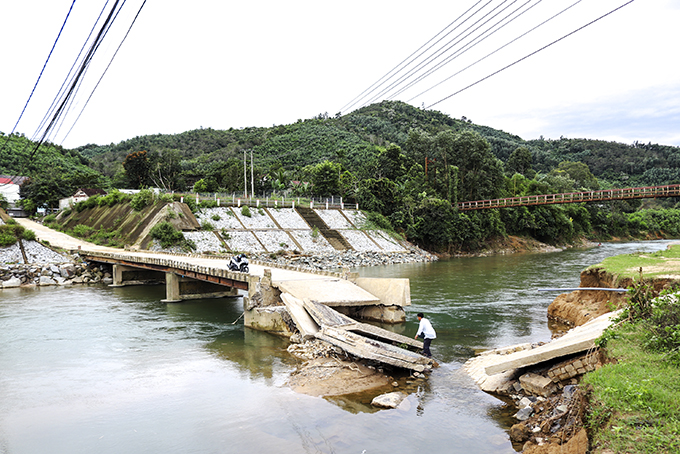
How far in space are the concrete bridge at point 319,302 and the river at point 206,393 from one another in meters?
0.99

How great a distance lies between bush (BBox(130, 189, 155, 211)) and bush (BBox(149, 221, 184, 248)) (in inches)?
306

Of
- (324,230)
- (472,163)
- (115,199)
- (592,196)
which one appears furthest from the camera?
(472,163)

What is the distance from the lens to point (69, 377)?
45.1ft

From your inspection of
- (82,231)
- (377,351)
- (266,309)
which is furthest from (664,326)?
(82,231)

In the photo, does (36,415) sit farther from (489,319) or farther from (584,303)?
(584,303)

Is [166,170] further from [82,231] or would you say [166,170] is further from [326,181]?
[326,181]

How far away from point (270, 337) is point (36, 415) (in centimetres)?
843

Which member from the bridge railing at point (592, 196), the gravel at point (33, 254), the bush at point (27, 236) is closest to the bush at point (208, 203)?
the gravel at point (33, 254)

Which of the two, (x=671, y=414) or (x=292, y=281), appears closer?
(x=671, y=414)

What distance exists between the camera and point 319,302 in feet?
60.5

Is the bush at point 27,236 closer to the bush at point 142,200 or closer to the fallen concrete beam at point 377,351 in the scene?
the bush at point 142,200

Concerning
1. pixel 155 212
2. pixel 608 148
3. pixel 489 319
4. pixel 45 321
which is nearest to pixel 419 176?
pixel 155 212

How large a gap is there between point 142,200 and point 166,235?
972cm

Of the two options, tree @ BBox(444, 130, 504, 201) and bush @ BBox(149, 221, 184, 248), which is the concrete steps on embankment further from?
tree @ BBox(444, 130, 504, 201)
